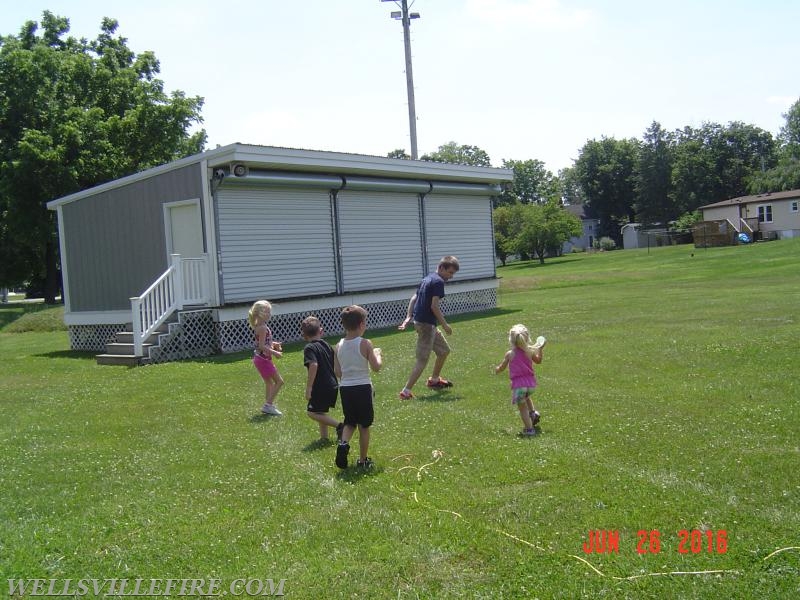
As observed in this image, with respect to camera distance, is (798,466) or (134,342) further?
(134,342)

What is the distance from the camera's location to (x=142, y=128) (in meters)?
35.6

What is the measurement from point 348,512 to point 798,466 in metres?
3.24

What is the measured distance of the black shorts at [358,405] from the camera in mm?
6137

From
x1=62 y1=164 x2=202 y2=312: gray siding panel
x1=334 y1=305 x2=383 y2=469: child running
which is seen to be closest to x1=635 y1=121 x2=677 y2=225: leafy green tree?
x1=62 y1=164 x2=202 y2=312: gray siding panel

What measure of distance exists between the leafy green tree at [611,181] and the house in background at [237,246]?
71.2 m

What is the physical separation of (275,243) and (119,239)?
144 inches

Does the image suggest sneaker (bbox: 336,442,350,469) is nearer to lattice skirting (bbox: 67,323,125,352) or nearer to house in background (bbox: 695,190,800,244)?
lattice skirting (bbox: 67,323,125,352)

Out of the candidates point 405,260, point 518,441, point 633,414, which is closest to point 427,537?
point 518,441

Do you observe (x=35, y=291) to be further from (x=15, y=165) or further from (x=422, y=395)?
(x=422, y=395)

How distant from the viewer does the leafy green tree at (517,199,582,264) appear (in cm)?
5681

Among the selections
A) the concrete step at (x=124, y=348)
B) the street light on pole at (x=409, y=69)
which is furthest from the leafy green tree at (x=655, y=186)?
the concrete step at (x=124, y=348)

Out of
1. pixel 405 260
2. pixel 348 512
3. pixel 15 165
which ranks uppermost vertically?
pixel 15 165

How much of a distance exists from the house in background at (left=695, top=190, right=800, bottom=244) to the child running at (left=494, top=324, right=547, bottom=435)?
53274mm

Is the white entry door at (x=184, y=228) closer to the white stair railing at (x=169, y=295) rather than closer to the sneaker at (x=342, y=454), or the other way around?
the white stair railing at (x=169, y=295)
